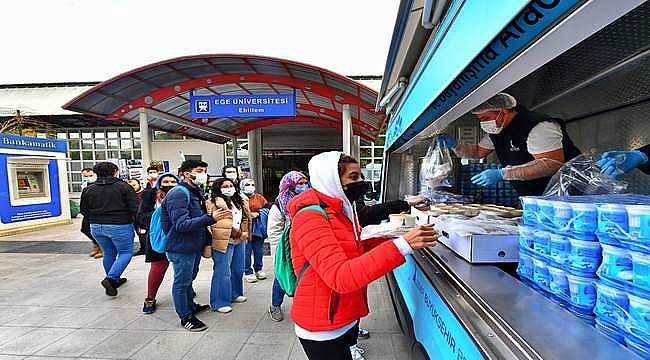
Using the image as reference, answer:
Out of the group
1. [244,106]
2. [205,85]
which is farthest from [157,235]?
[205,85]

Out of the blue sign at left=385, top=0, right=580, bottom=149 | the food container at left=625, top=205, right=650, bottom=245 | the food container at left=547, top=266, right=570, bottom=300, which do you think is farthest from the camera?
the food container at left=547, top=266, right=570, bottom=300

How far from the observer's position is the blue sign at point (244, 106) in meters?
9.71

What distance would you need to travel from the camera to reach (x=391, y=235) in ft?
6.29

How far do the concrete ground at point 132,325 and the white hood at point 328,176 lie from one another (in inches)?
72.3

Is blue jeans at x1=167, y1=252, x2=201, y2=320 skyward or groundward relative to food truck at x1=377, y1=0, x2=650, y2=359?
groundward

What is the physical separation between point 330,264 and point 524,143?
1480mm

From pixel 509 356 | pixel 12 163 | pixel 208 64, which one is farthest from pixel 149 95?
pixel 509 356

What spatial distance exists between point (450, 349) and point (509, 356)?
1.48 feet

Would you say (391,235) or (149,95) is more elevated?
(149,95)

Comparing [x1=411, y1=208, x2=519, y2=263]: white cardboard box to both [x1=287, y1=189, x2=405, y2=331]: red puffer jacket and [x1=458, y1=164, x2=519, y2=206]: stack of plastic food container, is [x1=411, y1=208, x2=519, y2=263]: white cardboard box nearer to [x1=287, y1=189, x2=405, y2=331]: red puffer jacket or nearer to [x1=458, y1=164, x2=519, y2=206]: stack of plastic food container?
[x1=287, y1=189, x2=405, y2=331]: red puffer jacket

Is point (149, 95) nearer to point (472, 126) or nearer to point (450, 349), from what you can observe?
point (472, 126)

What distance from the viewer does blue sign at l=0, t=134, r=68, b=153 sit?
8852 millimetres

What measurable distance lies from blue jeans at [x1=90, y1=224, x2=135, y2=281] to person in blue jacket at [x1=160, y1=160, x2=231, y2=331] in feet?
4.88

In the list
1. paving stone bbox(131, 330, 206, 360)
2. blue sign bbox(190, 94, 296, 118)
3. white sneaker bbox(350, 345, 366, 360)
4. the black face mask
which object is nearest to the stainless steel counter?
the black face mask
